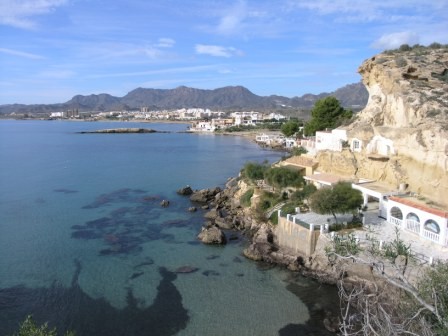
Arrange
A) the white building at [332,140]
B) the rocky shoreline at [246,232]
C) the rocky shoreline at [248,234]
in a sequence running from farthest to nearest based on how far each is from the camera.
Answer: the white building at [332,140], the rocky shoreline at [246,232], the rocky shoreline at [248,234]

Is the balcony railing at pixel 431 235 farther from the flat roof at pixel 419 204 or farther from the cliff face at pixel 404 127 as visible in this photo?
the cliff face at pixel 404 127

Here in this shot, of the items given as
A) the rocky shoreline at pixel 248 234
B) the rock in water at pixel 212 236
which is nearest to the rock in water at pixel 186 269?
the rocky shoreline at pixel 248 234

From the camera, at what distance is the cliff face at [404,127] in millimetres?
21828

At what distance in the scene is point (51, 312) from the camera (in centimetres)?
1620

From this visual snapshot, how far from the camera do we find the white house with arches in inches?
686

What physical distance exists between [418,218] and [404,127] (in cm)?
788

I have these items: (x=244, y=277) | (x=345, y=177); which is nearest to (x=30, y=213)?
(x=244, y=277)

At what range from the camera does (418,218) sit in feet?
62.3

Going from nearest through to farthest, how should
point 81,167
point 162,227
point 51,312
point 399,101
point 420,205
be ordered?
point 51,312, point 420,205, point 399,101, point 162,227, point 81,167

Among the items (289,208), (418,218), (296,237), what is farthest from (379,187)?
(296,237)

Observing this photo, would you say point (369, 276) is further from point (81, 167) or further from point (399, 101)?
point (81, 167)

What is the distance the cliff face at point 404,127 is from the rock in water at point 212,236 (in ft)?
34.7

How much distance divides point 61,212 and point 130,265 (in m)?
13.4

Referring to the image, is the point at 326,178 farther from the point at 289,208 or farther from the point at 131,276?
the point at 131,276
